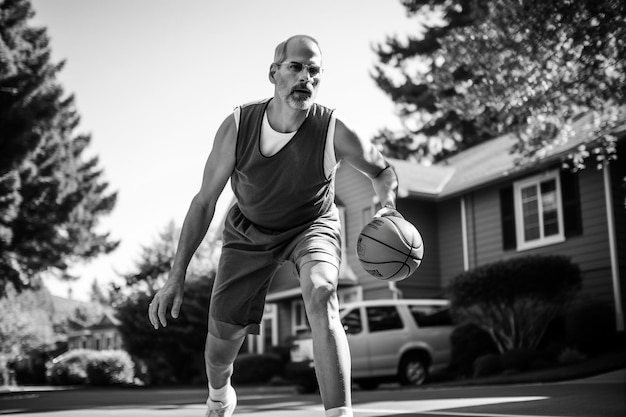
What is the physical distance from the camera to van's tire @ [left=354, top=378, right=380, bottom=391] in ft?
46.9

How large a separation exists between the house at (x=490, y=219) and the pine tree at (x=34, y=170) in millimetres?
8512

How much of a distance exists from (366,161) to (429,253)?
59.8 ft

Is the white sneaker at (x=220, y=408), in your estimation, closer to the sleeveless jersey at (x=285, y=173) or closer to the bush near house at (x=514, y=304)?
the sleeveless jersey at (x=285, y=173)

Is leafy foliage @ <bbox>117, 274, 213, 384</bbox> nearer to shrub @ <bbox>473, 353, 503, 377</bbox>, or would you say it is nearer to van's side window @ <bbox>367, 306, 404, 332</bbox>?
van's side window @ <bbox>367, 306, 404, 332</bbox>

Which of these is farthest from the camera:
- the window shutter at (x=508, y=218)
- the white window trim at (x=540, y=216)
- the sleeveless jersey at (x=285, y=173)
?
the window shutter at (x=508, y=218)

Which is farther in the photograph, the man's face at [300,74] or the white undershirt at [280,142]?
the white undershirt at [280,142]

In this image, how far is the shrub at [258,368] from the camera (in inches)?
864

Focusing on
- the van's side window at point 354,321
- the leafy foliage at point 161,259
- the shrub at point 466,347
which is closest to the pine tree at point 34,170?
the leafy foliage at point 161,259

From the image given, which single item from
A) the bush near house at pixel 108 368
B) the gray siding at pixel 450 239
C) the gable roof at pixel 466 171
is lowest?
the bush near house at pixel 108 368

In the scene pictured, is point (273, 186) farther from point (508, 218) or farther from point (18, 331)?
point (18, 331)

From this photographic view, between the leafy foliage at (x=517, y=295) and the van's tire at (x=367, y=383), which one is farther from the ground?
the leafy foliage at (x=517, y=295)

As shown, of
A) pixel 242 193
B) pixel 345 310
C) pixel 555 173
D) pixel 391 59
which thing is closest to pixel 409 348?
pixel 345 310

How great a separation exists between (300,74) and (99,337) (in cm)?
5579

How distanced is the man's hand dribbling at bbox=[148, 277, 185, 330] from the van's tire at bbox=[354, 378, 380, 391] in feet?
35.8
